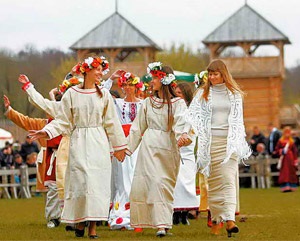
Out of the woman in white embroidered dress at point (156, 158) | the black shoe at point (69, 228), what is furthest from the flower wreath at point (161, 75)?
the black shoe at point (69, 228)

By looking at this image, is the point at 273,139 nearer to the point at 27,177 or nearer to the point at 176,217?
the point at 27,177

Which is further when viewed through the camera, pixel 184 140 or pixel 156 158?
pixel 156 158

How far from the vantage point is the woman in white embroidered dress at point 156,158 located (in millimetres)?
12969

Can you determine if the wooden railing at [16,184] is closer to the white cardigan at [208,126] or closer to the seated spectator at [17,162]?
the seated spectator at [17,162]

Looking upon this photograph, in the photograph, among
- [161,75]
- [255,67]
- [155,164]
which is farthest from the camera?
[255,67]

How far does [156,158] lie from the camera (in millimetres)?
13070

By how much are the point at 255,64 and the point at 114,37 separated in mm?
9674

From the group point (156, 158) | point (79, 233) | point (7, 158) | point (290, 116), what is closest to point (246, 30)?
point (290, 116)

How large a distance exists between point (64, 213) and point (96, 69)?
5.52ft

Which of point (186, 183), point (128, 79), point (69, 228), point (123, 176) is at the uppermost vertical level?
point (128, 79)

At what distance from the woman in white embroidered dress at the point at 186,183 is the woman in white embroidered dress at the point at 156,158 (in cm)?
169

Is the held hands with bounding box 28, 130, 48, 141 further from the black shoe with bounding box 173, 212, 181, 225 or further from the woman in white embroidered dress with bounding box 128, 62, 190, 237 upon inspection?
the black shoe with bounding box 173, 212, 181, 225

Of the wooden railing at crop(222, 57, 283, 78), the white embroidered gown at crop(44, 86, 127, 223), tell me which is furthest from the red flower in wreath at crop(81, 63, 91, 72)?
the wooden railing at crop(222, 57, 283, 78)

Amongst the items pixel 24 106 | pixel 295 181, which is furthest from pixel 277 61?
pixel 24 106
